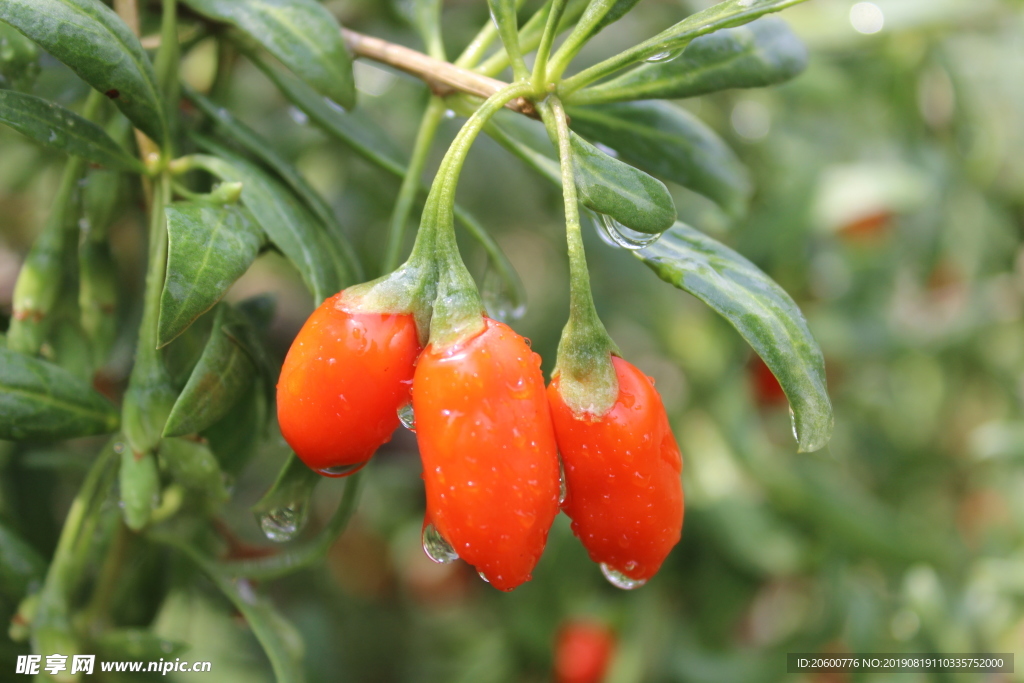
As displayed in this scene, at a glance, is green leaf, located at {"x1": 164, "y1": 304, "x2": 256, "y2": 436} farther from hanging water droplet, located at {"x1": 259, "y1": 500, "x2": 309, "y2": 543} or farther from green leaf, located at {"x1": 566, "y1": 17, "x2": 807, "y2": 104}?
green leaf, located at {"x1": 566, "y1": 17, "x2": 807, "y2": 104}

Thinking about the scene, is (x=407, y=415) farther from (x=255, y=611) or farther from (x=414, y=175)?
(x=255, y=611)

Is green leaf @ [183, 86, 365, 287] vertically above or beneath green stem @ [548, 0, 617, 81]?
beneath

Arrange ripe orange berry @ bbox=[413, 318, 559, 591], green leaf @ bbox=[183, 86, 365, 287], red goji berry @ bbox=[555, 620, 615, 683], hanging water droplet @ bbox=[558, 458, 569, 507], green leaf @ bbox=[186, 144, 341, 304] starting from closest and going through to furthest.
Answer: ripe orange berry @ bbox=[413, 318, 559, 591], hanging water droplet @ bbox=[558, 458, 569, 507], green leaf @ bbox=[186, 144, 341, 304], green leaf @ bbox=[183, 86, 365, 287], red goji berry @ bbox=[555, 620, 615, 683]

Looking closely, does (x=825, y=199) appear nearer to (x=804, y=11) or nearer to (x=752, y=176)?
(x=752, y=176)

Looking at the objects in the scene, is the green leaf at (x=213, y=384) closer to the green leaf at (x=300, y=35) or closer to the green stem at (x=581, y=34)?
the green leaf at (x=300, y=35)

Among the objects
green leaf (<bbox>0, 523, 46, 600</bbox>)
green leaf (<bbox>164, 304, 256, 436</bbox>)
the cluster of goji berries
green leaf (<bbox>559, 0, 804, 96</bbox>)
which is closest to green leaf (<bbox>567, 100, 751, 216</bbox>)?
green leaf (<bbox>559, 0, 804, 96</bbox>)

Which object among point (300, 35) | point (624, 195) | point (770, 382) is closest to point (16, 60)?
point (300, 35)

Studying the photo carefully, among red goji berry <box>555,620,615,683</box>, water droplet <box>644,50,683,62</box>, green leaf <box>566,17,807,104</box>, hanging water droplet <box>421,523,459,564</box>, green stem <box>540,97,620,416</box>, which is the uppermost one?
water droplet <box>644,50,683,62</box>
